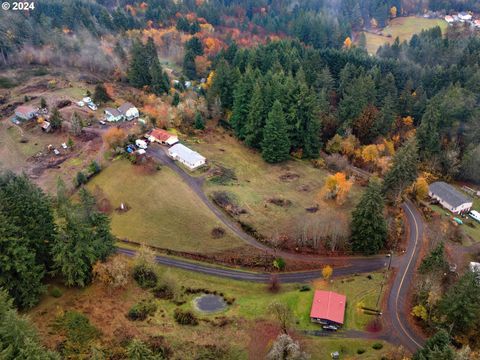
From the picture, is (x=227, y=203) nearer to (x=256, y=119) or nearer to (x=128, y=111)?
(x=256, y=119)

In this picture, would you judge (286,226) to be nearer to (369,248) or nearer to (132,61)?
(369,248)

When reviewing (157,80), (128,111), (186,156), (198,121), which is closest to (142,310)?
(186,156)

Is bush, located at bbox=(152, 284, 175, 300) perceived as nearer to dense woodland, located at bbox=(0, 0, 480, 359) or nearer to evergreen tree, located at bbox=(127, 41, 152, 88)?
dense woodland, located at bbox=(0, 0, 480, 359)

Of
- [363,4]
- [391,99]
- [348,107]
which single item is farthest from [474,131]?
[363,4]

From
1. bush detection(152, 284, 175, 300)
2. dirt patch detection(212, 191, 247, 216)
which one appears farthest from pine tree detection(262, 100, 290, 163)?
bush detection(152, 284, 175, 300)

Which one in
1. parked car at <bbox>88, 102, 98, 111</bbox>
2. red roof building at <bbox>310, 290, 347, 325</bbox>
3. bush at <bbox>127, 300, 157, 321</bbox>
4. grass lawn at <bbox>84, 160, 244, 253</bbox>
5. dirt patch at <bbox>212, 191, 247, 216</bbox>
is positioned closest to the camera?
bush at <bbox>127, 300, 157, 321</bbox>

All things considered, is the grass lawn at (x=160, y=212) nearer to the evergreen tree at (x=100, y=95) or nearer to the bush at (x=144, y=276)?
the bush at (x=144, y=276)

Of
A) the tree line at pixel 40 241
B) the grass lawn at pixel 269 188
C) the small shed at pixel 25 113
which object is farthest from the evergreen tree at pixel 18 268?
the small shed at pixel 25 113
